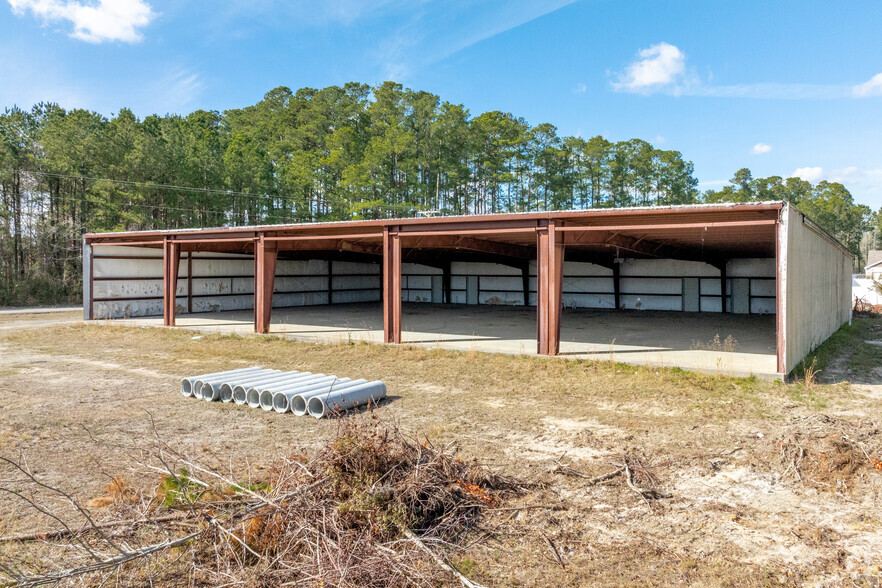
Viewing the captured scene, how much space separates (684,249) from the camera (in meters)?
20.8

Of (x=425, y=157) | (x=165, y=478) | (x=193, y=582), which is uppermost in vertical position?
(x=425, y=157)

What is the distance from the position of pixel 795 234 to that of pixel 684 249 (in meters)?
11.2

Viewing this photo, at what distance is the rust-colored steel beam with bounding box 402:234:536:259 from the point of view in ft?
60.8

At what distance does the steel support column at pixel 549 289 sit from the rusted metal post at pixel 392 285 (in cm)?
372

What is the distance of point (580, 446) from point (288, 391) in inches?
164

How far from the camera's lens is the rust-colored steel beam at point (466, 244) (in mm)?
18531

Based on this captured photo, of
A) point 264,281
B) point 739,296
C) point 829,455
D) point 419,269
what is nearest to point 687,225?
point 829,455

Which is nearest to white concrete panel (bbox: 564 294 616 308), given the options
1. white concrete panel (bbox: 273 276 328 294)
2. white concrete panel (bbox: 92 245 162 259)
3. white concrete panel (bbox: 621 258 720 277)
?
white concrete panel (bbox: 621 258 720 277)

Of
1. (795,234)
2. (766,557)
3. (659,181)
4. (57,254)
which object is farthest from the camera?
(659,181)

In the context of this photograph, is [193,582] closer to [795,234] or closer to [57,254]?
[795,234]

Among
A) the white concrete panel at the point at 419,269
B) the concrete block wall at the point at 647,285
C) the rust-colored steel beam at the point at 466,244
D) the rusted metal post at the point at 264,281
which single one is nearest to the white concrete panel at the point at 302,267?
the white concrete panel at the point at 419,269

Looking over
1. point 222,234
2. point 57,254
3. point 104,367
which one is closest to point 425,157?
point 57,254

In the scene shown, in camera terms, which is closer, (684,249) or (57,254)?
(684,249)

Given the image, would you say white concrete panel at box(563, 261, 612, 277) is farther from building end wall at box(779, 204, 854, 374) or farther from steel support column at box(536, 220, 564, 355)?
steel support column at box(536, 220, 564, 355)
